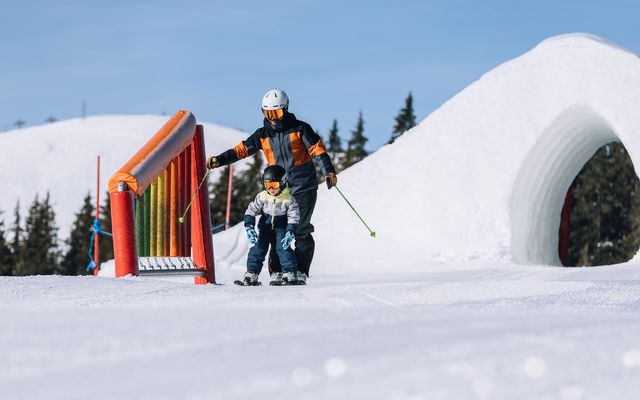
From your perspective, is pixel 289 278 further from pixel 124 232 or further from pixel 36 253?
pixel 36 253

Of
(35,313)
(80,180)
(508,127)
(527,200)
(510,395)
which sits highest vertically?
(80,180)

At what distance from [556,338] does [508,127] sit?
34.2 ft

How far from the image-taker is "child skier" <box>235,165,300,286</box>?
267 inches

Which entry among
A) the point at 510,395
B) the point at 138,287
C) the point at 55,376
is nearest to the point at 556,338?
the point at 510,395

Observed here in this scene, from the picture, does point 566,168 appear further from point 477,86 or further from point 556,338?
point 556,338

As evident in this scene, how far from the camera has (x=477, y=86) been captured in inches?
554

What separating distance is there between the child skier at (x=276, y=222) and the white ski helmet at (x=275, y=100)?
19.7 inches

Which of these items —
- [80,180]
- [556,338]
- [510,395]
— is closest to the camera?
[510,395]

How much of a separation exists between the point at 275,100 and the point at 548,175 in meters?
7.14

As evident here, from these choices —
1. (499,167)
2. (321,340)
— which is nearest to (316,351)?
(321,340)

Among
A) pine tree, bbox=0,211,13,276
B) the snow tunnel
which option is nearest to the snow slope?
pine tree, bbox=0,211,13,276

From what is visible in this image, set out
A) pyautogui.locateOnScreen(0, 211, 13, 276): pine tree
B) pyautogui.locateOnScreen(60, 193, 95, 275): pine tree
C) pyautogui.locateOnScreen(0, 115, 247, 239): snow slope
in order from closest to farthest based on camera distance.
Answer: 1. pyautogui.locateOnScreen(0, 211, 13, 276): pine tree
2. pyautogui.locateOnScreen(60, 193, 95, 275): pine tree
3. pyautogui.locateOnScreen(0, 115, 247, 239): snow slope

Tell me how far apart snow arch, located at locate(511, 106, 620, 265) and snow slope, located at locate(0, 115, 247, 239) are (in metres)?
86.2

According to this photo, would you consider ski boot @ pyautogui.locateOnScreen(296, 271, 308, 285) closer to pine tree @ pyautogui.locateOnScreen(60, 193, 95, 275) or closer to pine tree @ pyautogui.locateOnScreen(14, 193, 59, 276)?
pine tree @ pyautogui.locateOnScreen(60, 193, 95, 275)
